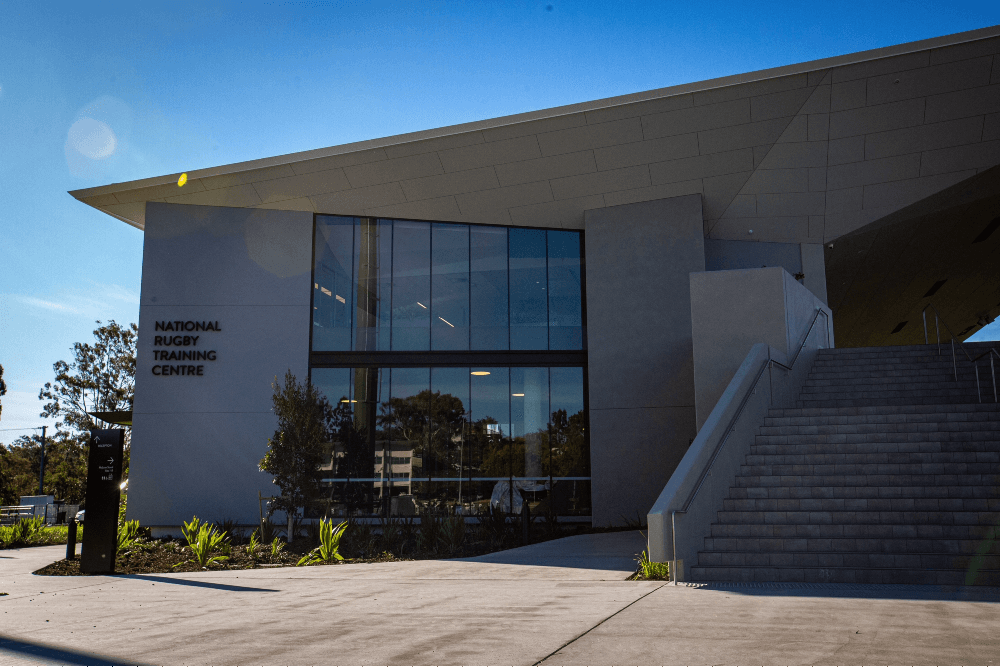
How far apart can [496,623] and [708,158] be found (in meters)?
13.7

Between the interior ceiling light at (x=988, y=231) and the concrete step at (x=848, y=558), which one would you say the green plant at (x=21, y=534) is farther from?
the interior ceiling light at (x=988, y=231)

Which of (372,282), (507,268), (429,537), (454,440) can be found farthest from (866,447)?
(372,282)

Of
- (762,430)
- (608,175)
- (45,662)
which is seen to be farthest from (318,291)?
(45,662)

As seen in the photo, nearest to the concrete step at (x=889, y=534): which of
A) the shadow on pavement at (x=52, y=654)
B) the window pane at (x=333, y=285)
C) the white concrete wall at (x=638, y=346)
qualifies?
the shadow on pavement at (x=52, y=654)

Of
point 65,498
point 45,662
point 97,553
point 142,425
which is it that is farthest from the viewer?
point 65,498

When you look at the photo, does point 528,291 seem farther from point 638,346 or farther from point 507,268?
point 638,346

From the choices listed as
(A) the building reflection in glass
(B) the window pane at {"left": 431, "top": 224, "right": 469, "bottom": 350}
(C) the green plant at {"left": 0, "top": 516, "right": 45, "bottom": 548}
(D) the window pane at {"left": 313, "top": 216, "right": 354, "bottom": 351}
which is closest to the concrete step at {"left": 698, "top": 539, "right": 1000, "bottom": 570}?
(A) the building reflection in glass

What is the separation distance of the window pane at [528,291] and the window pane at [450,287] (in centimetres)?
117

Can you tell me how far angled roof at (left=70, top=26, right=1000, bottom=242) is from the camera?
50.7ft

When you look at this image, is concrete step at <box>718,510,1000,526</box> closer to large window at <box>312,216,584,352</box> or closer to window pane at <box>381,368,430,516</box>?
large window at <box>312,216,584,352</box>

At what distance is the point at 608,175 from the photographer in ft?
58.3

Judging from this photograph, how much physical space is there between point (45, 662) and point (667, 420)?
47.4ft

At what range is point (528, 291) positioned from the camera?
761 inches

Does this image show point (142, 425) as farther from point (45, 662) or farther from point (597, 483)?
point (45, 662)
